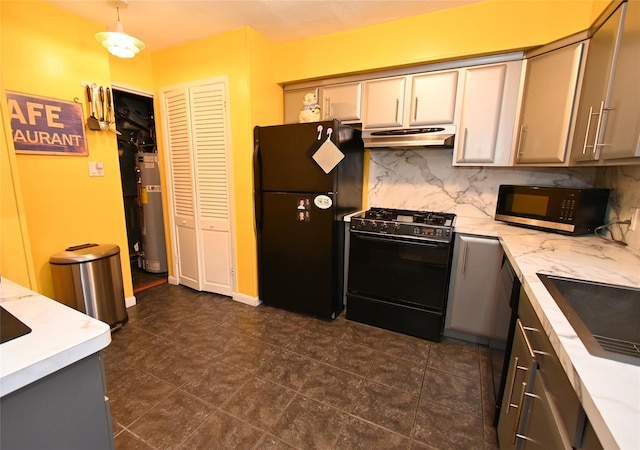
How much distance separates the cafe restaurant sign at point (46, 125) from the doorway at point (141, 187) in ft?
3.99

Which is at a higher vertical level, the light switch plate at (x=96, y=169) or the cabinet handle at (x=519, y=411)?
the light switch plate at (x=96, y=169)

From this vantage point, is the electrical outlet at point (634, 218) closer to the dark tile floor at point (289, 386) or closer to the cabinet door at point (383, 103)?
the dark tile floor at point (289, 386)

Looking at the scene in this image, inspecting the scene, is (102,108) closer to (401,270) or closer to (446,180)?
(401,270)

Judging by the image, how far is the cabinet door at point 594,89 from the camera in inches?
59.1

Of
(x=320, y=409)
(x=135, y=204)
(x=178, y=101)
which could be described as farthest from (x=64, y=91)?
(x=320, y=409)

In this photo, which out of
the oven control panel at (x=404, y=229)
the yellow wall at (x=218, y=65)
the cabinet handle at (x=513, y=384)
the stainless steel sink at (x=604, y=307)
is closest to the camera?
the stainless steel sink at (x=604, y=307)

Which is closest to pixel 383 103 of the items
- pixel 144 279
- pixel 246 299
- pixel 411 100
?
pixel 411 100

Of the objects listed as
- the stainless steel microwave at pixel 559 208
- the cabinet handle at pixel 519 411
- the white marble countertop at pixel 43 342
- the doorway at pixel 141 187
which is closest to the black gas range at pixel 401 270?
the stainless steel microwave at pixel 559 208

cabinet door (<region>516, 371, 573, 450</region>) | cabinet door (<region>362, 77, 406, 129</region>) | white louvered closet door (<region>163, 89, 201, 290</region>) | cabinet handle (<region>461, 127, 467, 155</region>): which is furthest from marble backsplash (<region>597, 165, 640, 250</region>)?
white louvered closet door (<region>163, 89, 201, 290</region>)

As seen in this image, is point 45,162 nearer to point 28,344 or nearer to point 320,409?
point 28,344

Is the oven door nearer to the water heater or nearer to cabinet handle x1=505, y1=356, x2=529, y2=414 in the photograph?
cabinet handle x1=505, y1=356, x2=529, y2=414

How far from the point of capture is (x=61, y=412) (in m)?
0.72

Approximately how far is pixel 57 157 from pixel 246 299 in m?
1.94

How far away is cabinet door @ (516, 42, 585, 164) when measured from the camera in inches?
71.9
